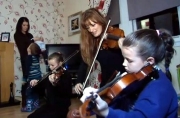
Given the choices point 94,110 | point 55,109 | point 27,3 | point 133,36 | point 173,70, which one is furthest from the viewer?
point 27,3

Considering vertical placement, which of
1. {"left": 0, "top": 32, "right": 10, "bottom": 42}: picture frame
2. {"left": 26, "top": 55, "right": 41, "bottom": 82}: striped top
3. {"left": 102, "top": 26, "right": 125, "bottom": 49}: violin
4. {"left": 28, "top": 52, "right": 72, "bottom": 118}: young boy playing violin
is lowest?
{"left": 28, "top": 52, "right": 72, "bottom": 118}: young boy playing violin

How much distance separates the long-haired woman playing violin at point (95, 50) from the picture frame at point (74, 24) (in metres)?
1.99

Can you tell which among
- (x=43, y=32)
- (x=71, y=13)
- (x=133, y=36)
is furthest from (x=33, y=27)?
(x=133, y=36)

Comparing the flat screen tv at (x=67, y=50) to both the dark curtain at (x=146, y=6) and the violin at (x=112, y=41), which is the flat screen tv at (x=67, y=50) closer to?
the dark curtain at (x=146, y=6)

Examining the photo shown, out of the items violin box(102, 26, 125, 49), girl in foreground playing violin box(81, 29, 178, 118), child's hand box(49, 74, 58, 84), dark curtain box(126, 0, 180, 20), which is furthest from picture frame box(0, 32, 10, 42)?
girl in foreground playing violin box(81, 29, 178, 118)

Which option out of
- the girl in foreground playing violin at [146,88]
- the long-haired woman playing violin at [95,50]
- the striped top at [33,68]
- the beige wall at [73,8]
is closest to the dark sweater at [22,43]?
the striped top at [33,68]

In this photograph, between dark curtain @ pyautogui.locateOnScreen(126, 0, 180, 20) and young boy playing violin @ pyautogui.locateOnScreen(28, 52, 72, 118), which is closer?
young boy playing violin @ pyautogui.locateOnScreen(28, 52, 72, 118)

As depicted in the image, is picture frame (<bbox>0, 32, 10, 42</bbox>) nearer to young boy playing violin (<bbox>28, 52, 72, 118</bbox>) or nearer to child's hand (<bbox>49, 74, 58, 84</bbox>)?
young boy playing violin (<bbox>28, 52, 72, 118</bbox>)

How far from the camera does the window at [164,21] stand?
2.09m

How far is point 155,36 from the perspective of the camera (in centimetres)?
73

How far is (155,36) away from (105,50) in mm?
611

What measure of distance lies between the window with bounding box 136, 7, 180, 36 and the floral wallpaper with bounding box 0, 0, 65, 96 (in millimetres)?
1757

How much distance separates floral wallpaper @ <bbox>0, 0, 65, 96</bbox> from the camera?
319 cm

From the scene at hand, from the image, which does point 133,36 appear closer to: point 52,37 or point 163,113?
point 163,113
